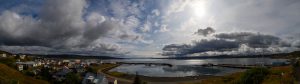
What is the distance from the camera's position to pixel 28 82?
64.6 meters

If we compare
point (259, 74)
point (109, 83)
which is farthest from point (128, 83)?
point (259, 74)

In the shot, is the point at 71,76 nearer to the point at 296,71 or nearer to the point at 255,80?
the point at 255,80

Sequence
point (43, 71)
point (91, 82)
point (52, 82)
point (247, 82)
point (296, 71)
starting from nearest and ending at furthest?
point (296, 71)
point (247, 82)
point (91, 82)
point (52, 82)
point (43, 71)

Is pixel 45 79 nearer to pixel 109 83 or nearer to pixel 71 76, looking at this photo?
pixel 71 76

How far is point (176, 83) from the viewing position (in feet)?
275

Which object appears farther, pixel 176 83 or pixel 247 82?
pixel 176 83

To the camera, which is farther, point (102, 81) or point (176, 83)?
point (176, 83)

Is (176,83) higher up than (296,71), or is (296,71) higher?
(296,71)

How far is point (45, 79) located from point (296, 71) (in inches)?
2733

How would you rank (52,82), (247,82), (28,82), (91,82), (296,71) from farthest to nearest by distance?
1. (52,82)
2. (28,82)
3. (91,82)
4. (247,82)
5. (296,71)

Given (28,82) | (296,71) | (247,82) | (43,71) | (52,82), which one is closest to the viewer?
(296,71)

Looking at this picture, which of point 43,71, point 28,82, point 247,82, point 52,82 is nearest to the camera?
point 247,82

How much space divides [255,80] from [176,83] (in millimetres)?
37860

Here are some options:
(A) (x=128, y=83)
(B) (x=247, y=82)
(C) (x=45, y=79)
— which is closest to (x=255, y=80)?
(B) (x=247, y=82)
